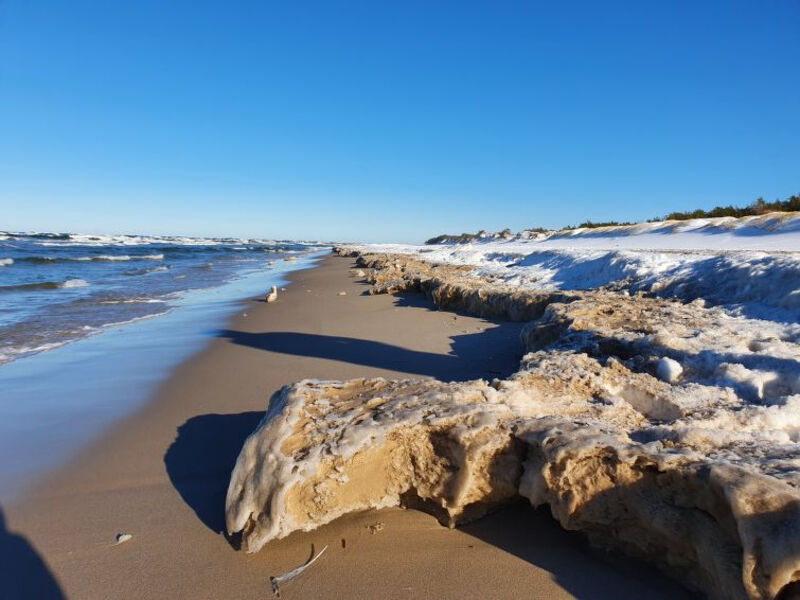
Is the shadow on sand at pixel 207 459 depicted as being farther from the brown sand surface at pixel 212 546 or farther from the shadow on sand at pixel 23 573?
the shadow on sand at pixel 23 573

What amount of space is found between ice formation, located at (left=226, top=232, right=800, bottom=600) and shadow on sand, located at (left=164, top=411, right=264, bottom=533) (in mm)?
369

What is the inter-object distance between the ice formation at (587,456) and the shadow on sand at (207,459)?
1.21ft

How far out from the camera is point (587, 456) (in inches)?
79.7

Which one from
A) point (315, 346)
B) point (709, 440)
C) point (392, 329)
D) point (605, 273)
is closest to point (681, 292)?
point (605, 273)

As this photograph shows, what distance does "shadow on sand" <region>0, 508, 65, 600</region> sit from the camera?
1.99m

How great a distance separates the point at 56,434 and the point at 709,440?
4.50 metres

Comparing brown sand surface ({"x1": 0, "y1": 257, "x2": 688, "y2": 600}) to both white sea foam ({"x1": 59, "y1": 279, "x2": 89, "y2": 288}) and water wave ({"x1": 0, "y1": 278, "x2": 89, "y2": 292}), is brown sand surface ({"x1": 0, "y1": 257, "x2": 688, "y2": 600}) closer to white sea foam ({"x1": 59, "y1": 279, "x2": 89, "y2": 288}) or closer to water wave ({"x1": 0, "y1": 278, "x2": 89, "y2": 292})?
water wave ({"x1": 0, "y1": 278, "x2": 89, "y2": 292})

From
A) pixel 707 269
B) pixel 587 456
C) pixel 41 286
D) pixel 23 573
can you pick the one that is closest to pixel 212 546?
pixel 23 573

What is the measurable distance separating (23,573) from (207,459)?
1.06 meters

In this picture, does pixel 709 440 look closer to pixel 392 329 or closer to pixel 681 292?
pixel 681 292

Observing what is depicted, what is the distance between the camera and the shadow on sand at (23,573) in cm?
199

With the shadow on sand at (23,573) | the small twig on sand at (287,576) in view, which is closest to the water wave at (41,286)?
the shadow on sand at (23,573)

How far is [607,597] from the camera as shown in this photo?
5.98 feet

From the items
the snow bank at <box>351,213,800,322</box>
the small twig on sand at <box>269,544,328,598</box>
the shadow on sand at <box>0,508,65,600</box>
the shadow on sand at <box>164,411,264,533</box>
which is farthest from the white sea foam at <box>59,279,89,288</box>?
the small twig on sand at <box>269,544,328,598</box>
